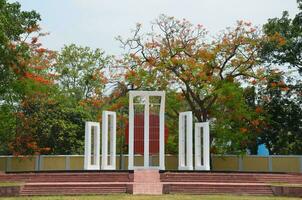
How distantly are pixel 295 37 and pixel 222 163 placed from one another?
8074 millimetres

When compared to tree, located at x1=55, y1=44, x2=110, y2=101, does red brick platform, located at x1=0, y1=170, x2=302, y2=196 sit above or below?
below

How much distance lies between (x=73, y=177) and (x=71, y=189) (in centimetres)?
226

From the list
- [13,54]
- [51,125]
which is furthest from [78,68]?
[13,54]

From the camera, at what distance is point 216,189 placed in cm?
1619

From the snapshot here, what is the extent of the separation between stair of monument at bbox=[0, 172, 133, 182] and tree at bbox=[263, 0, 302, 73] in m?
13.5

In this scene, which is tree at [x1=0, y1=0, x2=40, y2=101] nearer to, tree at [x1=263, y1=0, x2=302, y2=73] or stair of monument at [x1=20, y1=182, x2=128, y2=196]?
stair of monument at [x1=20, y1=182, x2=128, y2=196]

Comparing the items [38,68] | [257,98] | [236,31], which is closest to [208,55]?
[236,31]

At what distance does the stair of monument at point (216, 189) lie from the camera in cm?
1605

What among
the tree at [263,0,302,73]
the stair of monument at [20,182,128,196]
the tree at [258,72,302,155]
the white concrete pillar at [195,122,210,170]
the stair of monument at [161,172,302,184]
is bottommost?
the stair of monument at [20,182,128,196]

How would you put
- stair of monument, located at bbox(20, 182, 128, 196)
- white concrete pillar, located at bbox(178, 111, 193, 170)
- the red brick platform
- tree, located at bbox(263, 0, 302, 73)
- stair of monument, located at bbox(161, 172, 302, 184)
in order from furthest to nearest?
tree, located at bbox(263, 0, 302, 73) < white concrete pillar, located at bbox(178, 111, 193, 170) < stair of monument, located at bbox(161, 172, 302, 184) < the red brick platform < stair of monument, located at bbox(20, 182, 128, 196)

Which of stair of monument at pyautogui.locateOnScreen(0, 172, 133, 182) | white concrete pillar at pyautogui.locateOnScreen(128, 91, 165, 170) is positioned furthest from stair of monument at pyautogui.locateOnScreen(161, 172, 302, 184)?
white concrete pillar at pyautogui.locateOnScreen(128, 91, 165, 170)

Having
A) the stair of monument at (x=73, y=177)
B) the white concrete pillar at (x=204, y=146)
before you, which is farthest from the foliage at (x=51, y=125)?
the stair of monument at (x=73, y=177)

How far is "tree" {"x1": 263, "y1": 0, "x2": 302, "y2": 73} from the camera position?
28266 mm

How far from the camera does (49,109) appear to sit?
3244cm
